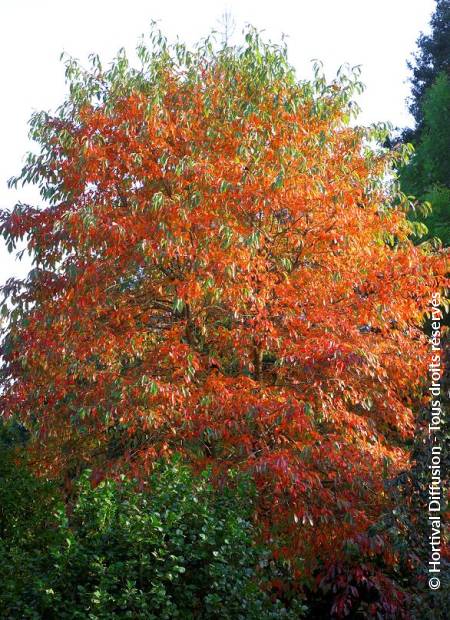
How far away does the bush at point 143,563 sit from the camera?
206 inches

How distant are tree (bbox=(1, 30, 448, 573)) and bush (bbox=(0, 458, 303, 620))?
164 cm

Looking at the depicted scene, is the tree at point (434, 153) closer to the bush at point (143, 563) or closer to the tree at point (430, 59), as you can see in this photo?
the tree at point (430, 59)

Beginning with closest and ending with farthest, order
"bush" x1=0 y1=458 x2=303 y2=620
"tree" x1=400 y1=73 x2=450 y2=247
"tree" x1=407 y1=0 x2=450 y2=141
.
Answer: "bush" x1=0 y1=458 x2=303 y2=620 < "tree" x1=400 y1=73 x2=450 y2=247 < "tree" x1=407 y1=0 x2=450 y2=141

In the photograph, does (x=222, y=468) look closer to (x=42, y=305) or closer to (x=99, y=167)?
(x=42, y=305)

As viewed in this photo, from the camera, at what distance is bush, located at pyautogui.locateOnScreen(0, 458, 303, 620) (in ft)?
17.2

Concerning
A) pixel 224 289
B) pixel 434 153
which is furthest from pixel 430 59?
pixel 224 289

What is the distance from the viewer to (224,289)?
27.8ft

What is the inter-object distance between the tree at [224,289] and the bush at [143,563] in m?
1.64

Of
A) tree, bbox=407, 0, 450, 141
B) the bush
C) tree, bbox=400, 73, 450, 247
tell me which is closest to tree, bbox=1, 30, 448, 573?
the bush

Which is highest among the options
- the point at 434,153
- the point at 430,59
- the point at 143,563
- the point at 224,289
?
the point at 430,59

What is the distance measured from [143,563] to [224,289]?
376 cm

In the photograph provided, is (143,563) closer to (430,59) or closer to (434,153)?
(434,153)

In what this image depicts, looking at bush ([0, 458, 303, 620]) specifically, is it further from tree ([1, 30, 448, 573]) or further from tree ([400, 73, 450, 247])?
tree ([400, 73, 450, 247])

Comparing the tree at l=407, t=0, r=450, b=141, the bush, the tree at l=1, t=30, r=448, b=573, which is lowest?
the bush
